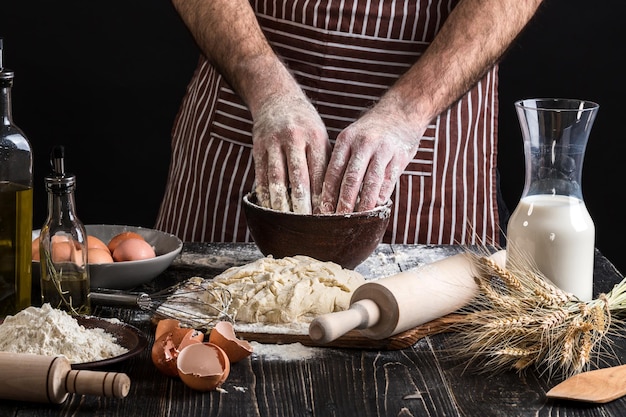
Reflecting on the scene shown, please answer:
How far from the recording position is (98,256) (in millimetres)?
1731

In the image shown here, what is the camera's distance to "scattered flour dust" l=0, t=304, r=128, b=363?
1349 millimetres

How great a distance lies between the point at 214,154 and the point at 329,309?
90 cm

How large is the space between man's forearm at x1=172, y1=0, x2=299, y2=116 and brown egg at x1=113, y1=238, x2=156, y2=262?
36cm

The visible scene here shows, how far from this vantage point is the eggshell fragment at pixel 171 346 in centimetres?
135

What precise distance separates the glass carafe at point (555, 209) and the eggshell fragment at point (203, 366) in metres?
0.53

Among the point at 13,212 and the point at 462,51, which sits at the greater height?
the point at 462,51

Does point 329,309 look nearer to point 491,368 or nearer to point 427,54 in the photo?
point 491,368

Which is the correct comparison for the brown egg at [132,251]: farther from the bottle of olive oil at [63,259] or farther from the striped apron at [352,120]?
the striped apron at [352,120]

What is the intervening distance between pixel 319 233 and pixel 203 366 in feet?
1.54

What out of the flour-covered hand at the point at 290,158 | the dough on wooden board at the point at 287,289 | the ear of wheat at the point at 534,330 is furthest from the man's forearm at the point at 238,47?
the ear of wheat at the point at 534,330

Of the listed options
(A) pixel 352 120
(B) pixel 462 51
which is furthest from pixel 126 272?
(B) pixel 462 51

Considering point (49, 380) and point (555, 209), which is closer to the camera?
point (49, 380)

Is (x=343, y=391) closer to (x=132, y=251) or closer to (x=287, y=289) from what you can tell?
(x=287, y=289)

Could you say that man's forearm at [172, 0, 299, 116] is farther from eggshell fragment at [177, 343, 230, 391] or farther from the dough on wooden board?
eggshell fragment at [177, 343, 230, 391]
